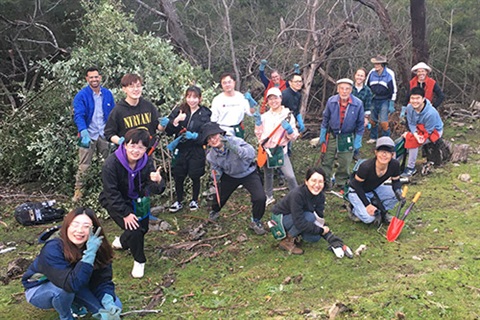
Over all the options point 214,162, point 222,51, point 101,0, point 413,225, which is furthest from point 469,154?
point 101,0

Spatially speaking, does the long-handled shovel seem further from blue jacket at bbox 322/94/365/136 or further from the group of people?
blue jacket at bbox 322/94/365/136

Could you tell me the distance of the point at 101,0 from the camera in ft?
26.0

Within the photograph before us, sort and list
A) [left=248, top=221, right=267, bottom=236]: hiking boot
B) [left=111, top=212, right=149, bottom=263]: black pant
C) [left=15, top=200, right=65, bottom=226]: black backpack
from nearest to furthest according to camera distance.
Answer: [left=111, top=212, right=149, bottom=263]: black pant → [left=248, top=221, right=267, bottom=236]: hiking boot → [left=15, top=200, right=65, bottom=226]: black backpack

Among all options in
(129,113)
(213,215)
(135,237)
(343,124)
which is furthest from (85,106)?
(343,124)

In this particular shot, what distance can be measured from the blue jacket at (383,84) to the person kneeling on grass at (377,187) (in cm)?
304

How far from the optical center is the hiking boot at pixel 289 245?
185 inches

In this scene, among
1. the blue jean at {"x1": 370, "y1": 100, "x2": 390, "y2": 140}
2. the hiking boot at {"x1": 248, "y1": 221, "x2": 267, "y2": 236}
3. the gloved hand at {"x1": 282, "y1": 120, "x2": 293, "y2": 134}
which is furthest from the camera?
the blue jean at {"x1": 370, "y1": 100, "x2": 390, "y2": 140}

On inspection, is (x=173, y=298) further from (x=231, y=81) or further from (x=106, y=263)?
(x=231, y=81)

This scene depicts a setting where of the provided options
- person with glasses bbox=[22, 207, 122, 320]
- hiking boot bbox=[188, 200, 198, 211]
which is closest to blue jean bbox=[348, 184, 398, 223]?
hiking boot bbox=[188, 200, 198, 211]

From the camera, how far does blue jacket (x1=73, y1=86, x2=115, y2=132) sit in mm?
5824

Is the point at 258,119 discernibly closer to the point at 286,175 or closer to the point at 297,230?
the point at 286,175

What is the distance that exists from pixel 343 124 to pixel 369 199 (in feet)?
4.52

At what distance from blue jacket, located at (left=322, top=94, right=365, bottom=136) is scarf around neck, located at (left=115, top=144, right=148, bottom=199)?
3.10 m

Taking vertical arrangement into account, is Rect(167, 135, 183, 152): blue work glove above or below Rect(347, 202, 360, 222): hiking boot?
above
